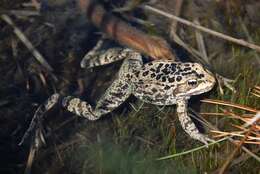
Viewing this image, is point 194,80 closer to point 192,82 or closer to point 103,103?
point 192,82

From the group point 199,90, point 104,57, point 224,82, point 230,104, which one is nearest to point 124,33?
point 104,57

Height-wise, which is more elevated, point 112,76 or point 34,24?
point 34,24

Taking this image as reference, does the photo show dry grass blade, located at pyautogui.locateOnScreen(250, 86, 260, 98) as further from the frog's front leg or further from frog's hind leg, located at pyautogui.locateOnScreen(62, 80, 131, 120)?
frog's hind leg, located at pyautogui.locateOnScreen(62, 80, 131, 120)

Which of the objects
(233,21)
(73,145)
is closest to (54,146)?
(73,145)

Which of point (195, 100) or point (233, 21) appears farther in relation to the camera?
point (233, 21)

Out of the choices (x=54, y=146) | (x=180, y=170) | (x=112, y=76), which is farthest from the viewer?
(x=112, y=76)

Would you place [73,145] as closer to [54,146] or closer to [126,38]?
[54,146]

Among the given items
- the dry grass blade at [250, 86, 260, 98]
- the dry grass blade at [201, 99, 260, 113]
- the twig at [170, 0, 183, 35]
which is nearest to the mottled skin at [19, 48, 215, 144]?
the dry grass blade at [201, 99, 260, 113]

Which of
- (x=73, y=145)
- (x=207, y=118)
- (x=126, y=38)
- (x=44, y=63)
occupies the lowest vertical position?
(x=73, y=145)
